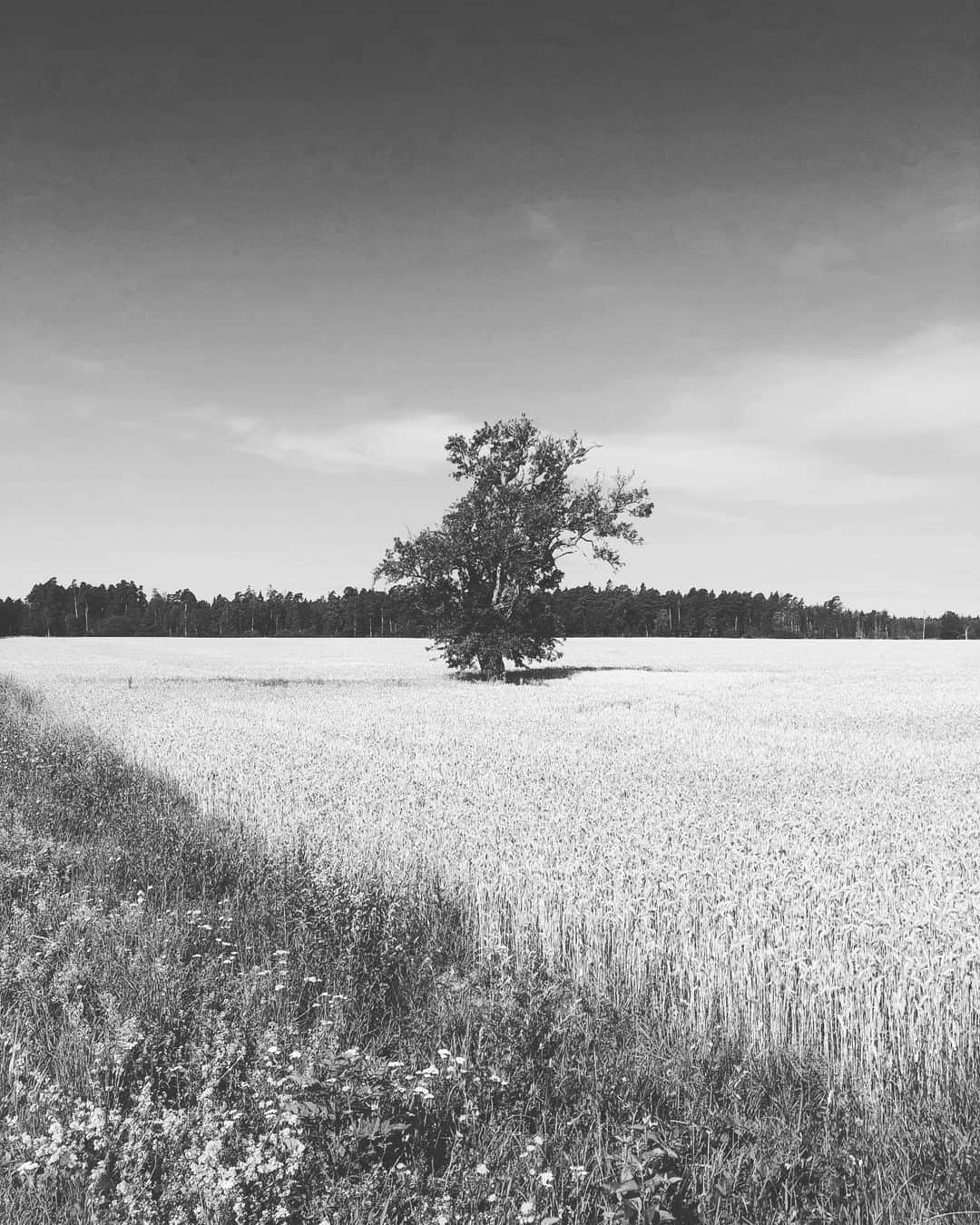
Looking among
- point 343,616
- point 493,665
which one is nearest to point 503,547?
point 493,665

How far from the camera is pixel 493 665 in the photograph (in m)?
40.5

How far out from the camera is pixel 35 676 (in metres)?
43.3

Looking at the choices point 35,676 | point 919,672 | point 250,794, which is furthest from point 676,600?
point 250,794

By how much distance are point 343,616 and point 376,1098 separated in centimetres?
16283

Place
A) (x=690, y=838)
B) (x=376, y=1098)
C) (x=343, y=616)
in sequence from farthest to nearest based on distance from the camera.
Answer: (x=343, y=616) → (x=690, y=838) → (x=376, y=1098)

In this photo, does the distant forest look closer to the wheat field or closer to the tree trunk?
the tree trunk

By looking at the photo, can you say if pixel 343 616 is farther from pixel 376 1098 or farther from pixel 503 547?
pixel 376 1098

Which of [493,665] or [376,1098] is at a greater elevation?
[493,665]

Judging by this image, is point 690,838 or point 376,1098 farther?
point 690,838

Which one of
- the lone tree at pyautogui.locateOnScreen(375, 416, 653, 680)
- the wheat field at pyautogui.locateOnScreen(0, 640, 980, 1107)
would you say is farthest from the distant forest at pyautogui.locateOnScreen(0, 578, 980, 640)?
the wheat field at pyautogui.locateOnScreen(0, 640, 980, 1107)

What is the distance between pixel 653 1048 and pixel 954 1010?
2125mm

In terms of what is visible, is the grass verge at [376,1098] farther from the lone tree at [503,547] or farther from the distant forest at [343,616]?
the distant forest at [343,616]

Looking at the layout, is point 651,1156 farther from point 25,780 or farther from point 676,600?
point 676,600

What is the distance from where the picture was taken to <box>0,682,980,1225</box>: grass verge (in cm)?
350
